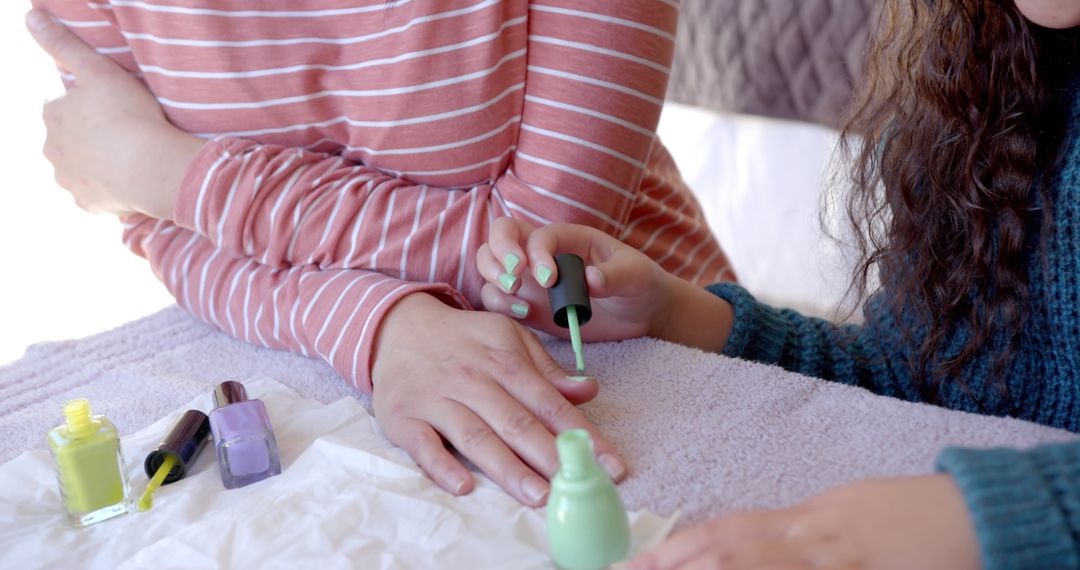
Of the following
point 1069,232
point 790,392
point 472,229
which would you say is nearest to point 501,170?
point 472,229

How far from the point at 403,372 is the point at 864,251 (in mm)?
470

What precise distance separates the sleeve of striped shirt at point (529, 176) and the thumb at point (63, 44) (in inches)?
6.8

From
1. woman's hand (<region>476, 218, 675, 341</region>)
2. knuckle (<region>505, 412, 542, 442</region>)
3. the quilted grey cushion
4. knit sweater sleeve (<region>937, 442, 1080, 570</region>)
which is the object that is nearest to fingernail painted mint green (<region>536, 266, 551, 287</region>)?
woman's hand (<region>476, 218, 675, 341</region>)

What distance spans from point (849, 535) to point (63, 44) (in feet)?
2.76

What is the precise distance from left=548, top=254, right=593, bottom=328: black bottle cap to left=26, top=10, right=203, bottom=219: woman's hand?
381 millimetres

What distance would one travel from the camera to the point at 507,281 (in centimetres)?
76

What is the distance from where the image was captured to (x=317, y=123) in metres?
0.92

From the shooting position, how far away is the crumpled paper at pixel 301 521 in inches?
22.3

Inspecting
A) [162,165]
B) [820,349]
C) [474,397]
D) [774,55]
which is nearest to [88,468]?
[474,397]

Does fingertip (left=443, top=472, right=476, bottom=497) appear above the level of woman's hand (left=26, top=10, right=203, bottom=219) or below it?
below

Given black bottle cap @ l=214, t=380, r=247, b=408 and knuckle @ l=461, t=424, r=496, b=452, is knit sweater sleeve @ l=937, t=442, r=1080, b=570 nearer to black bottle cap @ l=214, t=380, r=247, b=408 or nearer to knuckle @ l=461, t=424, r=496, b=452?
knuckle @ l=461, t=424, r=496, b=452

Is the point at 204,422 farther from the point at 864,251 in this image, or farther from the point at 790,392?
the point at 864,251

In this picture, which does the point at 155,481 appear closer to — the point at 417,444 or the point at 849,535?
the point at 417,444

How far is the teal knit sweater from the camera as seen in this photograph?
0.49 m
